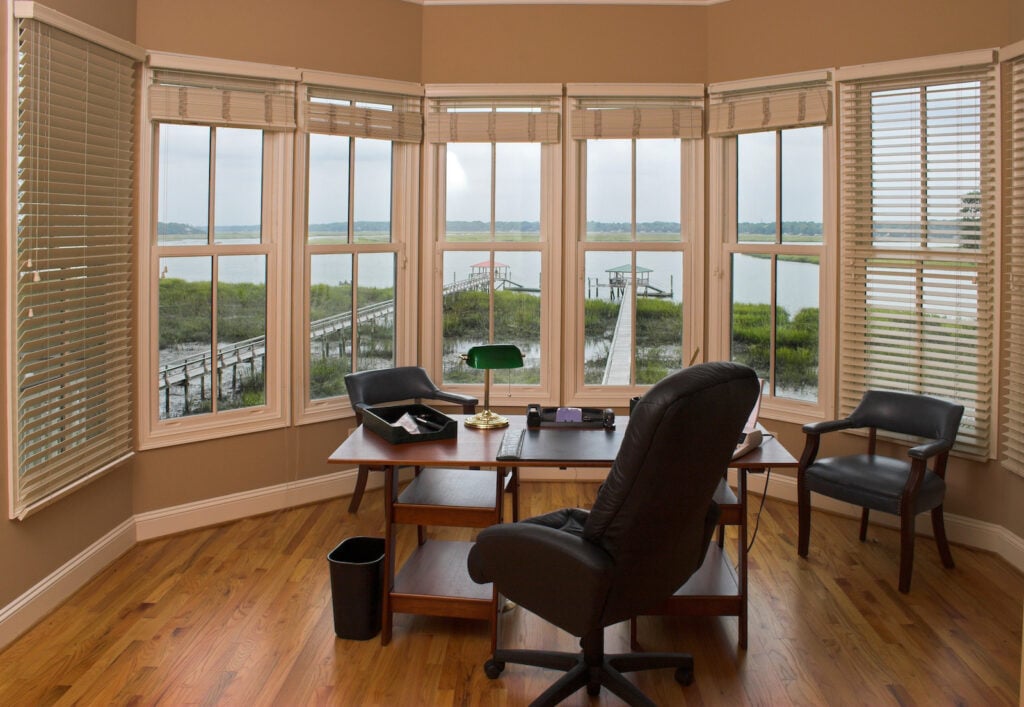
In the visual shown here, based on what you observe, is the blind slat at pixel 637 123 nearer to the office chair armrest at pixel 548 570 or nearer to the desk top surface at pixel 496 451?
the desk top surface at pixel 496 451

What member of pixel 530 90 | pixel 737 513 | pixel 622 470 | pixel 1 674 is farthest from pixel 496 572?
pixel 530 90

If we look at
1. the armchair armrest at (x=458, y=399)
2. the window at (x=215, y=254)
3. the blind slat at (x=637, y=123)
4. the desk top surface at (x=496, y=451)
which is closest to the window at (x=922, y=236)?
the blind slat at (x=637, y=123)

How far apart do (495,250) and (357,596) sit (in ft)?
9.34

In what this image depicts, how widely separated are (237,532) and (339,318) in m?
1.39

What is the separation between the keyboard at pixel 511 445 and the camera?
3488 mm

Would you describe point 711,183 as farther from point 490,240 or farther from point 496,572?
point 496,572

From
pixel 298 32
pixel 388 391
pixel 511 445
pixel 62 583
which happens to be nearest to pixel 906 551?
pixel 511 445

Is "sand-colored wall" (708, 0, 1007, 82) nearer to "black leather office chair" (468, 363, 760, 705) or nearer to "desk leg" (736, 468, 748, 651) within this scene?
"desk leg" (736, 468, 748, 651)

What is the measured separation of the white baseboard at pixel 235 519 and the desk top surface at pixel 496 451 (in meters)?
1.39

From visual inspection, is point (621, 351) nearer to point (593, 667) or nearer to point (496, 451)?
point (496, 451)

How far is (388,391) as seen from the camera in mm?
5273

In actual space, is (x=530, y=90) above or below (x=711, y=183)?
above

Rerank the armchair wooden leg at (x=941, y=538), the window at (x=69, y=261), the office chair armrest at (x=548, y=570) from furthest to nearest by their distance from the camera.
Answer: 1. the armchair wooden leg at (x=941, y=538)
2. the window at (x=69, y=261)
3. the office chair armrest at (x=548, y=570)

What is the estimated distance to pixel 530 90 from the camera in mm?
5781
